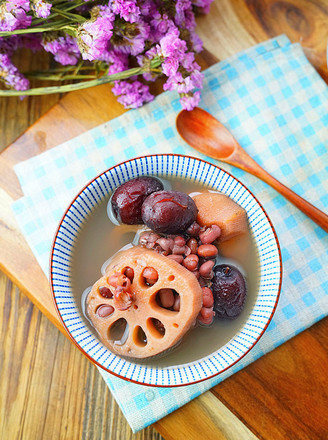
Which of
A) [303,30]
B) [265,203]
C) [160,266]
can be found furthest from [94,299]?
[303,30]

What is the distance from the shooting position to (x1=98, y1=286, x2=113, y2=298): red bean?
0.85m

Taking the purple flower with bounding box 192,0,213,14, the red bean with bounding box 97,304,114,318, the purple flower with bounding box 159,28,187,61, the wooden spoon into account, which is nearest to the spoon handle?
the wooden spoon

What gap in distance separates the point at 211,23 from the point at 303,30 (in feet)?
0.86

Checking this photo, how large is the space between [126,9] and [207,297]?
25.9 inches

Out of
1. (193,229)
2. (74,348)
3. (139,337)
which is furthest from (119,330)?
(74,348)

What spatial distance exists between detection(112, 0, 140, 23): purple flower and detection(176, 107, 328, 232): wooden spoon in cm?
27

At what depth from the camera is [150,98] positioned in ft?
3.75

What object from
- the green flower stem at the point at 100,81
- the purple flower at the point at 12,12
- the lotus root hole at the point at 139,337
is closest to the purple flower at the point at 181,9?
the green flower stem at the point at 100,81

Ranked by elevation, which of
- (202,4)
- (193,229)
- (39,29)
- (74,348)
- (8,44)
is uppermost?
(202,4)

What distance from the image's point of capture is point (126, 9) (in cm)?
94

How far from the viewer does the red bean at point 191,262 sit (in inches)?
33.5

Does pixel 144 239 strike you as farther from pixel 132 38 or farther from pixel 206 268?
pixel 132 38

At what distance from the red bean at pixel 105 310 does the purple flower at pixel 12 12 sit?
63cm

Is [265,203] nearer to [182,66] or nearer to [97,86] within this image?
[182,66]
